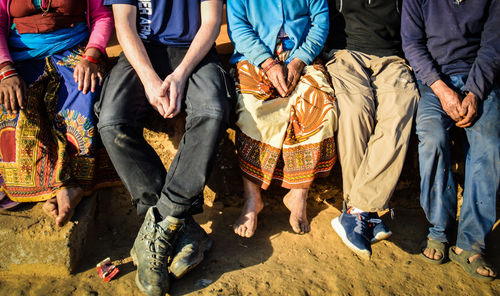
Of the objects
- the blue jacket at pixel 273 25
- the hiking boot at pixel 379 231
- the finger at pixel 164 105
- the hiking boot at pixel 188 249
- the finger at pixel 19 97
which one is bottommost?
the hiking boot at pixel 379 231

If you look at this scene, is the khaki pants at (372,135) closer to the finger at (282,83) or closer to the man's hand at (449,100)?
the man's hand at (449,100)

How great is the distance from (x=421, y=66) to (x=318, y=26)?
0.83 m

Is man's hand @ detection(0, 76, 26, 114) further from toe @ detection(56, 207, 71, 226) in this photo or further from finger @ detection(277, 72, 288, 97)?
finger @ detection(277, 72, 288, 97)

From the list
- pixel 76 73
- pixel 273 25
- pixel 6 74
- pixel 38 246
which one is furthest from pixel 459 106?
pixel 6 74

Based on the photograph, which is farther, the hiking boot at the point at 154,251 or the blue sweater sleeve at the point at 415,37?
the blue sweater sleeve at the point at 415,37

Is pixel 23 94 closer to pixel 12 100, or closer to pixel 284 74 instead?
pixel 12 100

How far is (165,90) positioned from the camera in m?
2.30

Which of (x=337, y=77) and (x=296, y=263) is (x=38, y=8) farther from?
(x=296, y=263)

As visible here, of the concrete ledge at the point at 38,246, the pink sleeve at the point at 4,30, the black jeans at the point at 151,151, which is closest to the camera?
the black jeans at the point at 151,151

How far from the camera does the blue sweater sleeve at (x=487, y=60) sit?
246cm

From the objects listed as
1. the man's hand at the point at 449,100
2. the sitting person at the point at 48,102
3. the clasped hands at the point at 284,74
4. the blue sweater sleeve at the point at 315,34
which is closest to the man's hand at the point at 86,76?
the sitting person at the point at 48,102

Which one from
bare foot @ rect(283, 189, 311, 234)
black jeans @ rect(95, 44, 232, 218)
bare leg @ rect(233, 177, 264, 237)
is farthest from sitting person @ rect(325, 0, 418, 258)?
black jeans @ rect(95, 44, 232, 218)

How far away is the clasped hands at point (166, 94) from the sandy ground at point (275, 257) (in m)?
0.53

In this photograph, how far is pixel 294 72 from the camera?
2574mm
